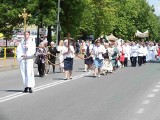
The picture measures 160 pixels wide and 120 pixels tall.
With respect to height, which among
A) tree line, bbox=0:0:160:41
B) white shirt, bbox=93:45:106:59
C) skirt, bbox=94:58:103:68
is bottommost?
skirt, bbox=94:58:103:68

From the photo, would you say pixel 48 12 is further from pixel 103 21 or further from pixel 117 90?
pixel 117 90

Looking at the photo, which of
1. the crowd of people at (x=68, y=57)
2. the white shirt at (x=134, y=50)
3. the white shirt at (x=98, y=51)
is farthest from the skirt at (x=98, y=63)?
the white shirt at (x=134, y=50)

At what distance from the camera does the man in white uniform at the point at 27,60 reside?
15.3 meters

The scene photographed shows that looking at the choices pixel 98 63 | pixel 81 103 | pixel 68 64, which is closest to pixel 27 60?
pixel 81 103

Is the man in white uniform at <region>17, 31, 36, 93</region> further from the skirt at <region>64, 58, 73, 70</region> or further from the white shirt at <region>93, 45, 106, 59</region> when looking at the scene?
the white shirt at <region>93, 45, 106, 59</region>

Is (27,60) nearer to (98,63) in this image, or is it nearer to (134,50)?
(98,63)

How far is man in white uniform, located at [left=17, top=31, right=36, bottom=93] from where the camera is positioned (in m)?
15.3

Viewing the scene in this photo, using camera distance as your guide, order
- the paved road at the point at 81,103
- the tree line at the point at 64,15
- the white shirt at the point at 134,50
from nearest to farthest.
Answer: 1. the paved road at the point at 81,103
2. the white shirt at the point at 134,50
3. the tree line at the point at 64,15

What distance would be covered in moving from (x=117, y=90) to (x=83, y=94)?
182cm

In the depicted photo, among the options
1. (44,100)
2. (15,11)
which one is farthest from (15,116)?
(15,11)

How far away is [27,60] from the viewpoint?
15.5 meters

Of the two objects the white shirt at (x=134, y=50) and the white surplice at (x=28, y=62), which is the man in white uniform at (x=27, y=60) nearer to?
the white surplice at (x=28, y=62)

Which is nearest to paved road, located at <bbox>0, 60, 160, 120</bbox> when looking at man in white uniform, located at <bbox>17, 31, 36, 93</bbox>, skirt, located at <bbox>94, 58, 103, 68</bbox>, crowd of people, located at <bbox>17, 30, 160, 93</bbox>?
man in white uniform, located at <bbox>17, 31, 36, 93</bbox>

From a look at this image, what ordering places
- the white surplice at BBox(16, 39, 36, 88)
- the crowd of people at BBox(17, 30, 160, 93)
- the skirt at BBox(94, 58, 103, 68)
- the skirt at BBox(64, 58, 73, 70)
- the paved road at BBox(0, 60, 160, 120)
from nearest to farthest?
the paved road at BBox(0, 60, 160, 120), the white surplice at BBox(16, 39, 36, 88), the crowd of people at BBox(17, 30, 160, 93), the skirt at BBox(64, 58, 73, 70), the skirt at BBox(94, 58, 103, 68)
